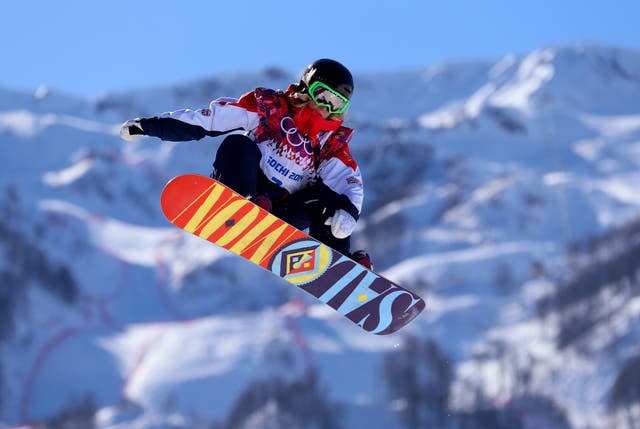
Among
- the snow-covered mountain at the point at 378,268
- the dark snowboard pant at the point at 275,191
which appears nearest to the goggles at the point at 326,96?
the dark snowboard pant at the point at 275,191

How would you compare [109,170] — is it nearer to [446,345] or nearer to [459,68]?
[446,345]

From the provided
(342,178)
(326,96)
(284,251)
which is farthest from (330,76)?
(284,251)

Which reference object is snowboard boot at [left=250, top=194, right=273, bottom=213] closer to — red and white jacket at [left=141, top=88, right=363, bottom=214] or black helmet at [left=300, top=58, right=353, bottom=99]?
red and white jacket at [left=141, top=88, right=363, bottom=214]

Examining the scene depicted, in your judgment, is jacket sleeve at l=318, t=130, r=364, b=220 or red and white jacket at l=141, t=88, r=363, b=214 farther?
jacket sleeve at l=318, t=130, r=364, b=220

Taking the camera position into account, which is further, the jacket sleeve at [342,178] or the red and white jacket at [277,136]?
the jacket sleeve at [342,178]

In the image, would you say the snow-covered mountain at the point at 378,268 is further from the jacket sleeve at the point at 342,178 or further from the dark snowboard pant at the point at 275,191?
the jacket sleeve at the point at 342,178

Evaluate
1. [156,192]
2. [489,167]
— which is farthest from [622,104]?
[156,192]

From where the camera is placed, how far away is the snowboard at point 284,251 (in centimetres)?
652

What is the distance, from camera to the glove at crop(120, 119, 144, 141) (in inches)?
244

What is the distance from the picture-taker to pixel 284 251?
6973mm

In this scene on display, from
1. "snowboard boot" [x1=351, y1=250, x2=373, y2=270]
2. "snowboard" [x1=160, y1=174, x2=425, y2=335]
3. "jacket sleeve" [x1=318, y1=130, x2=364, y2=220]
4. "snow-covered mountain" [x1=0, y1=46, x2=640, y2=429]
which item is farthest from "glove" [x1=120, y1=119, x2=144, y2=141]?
"snow-covered mountain" [x1=0, y1=46, x2=640, y2=429]

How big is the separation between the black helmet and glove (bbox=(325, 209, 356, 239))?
31.9 inches

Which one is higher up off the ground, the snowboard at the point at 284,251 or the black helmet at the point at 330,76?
the black helmet at the point at 330,76

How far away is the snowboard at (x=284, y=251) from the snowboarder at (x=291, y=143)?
0.42 feet
